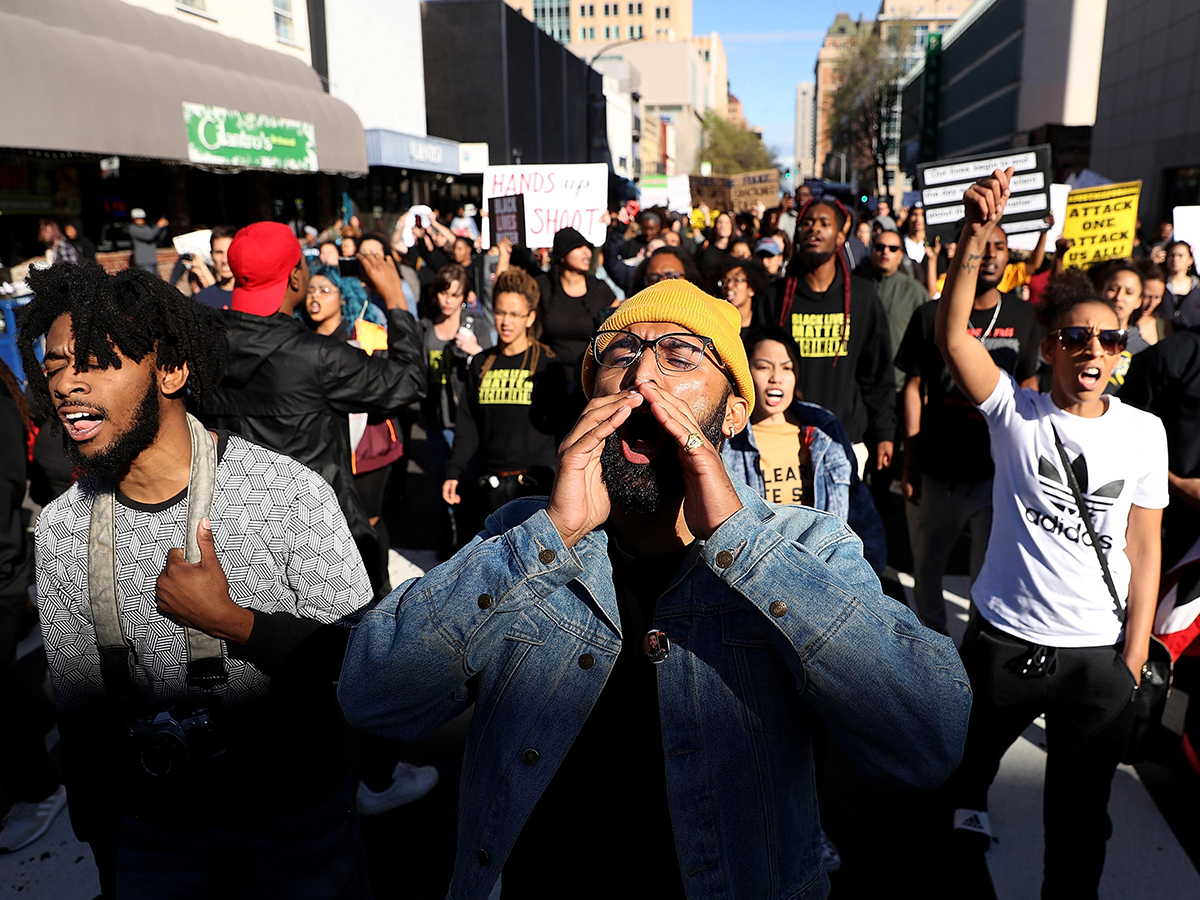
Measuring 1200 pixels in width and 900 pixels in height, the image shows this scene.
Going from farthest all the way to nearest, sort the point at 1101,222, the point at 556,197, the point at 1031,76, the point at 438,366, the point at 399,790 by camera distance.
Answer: the point at 1031,76 < the point at 556,197 < the point at 1101,222 < the point at 438,366 < the point at 399,790

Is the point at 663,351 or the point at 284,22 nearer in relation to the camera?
the point at 663,351

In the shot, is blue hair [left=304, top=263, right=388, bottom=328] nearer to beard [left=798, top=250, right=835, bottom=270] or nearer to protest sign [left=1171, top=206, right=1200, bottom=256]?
beard [left=798, top=250, right=835, bottom=270]

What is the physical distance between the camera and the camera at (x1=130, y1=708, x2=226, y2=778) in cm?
197

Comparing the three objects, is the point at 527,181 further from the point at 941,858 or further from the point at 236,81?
the point at 236,81

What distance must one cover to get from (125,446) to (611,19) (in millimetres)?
148343

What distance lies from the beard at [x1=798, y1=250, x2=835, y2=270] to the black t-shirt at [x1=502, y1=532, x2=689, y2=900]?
12.7ft

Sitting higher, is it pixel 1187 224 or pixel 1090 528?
pixel 1187 224

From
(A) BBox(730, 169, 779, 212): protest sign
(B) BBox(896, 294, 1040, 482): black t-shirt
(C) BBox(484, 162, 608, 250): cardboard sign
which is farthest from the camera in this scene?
(A) BBox(730, 169, 779, 212): protest sign


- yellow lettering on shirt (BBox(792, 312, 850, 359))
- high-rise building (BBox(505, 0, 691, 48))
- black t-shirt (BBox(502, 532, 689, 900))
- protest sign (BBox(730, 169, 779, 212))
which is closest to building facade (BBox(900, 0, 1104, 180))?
protest sign (BBox(730, 169, 779, 212))

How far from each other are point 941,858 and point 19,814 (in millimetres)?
3626

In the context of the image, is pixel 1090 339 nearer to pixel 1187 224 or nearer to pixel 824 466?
pixel 824 466

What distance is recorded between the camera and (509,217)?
33.4 ft

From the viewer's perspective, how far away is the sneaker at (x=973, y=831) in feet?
11.0

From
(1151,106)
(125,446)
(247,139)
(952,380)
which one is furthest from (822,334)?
(1151,106)
